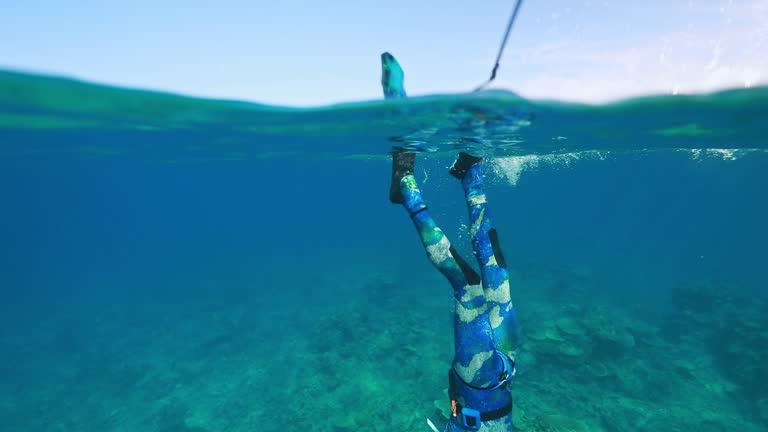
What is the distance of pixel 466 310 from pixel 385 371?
25.1ft

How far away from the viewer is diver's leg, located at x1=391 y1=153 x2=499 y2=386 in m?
4.19

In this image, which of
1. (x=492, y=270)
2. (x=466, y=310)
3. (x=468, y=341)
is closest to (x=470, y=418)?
(x=468, y=341)

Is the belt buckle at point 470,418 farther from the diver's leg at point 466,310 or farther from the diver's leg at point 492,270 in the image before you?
the diver's leg at point 492,270

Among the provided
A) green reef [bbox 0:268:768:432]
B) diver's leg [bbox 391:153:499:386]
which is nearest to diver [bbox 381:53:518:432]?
diver's leg [bbox 391:153:499:386]

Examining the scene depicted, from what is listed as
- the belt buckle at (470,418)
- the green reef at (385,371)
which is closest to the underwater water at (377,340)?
the green reef at (385,371)

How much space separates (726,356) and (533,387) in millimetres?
8015

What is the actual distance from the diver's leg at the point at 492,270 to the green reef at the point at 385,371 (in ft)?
10.6

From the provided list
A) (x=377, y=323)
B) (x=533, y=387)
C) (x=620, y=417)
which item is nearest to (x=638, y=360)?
(x=620, y=417)

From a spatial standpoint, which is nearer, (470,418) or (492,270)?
(470,418)

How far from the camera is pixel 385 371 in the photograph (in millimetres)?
10820

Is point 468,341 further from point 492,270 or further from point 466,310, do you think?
point 492,270

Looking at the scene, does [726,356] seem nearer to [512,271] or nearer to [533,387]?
[533,387]

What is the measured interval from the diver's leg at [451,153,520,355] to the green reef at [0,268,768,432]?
3.23m

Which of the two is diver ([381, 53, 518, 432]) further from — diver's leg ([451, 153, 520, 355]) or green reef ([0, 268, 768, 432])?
green reef ([0, 268, 768, 432])
